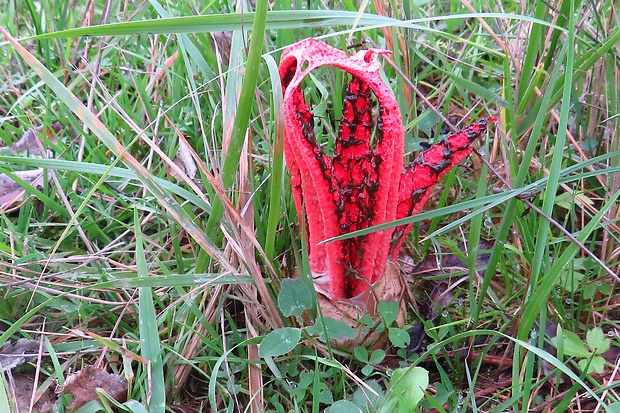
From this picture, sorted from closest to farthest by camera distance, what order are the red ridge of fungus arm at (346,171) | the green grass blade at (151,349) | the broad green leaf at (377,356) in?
the red ridge of fungus arm at (346,171) → the green grass blade at (151,349) → the broad green leaf at (377,356)

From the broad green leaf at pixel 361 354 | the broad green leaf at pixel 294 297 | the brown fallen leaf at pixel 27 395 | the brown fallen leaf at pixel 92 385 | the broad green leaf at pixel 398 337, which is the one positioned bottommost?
the brown fallen leaf at pixel 27 395

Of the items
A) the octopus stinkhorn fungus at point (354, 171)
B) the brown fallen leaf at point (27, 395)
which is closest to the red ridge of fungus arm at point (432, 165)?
the octopus stinkhorn fungus at point (354, 171)

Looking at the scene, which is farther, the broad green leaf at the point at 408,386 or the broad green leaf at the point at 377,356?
the broad green leaf at the point at 377,356

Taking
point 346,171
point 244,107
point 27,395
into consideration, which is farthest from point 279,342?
point 27,395

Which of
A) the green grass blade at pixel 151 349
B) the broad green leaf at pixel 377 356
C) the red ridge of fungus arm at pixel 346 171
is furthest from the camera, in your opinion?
the broad green leaf at pixel 377 356

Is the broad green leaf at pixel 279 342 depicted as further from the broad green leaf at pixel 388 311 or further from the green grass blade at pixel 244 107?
the green grass blade at pixel 244 107

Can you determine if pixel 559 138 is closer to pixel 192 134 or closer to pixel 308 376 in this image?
pixel 308 376

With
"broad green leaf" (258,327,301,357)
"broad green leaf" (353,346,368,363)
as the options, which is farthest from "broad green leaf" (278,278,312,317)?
"broad green leaf" (353,346,368,363)

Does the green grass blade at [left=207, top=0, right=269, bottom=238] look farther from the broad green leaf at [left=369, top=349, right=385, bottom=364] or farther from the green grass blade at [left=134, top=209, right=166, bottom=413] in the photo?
the broad green leaf at [left=369, top=349, right=385, bottom=364]
